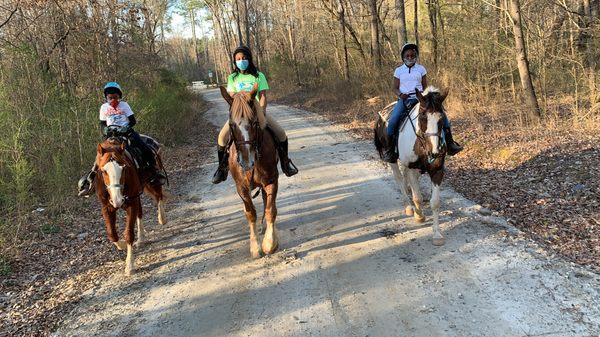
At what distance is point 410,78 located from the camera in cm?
646

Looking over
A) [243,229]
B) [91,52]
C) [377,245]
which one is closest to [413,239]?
[377,245]

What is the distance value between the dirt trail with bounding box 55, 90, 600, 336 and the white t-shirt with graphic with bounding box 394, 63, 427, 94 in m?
1.91

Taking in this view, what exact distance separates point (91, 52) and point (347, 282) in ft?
33.5

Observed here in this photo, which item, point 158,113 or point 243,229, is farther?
point 158,113

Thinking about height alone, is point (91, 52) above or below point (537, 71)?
above

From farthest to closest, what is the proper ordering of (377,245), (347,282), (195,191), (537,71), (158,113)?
(158,113), (537,71), (195,191), (377,245), (347,282)

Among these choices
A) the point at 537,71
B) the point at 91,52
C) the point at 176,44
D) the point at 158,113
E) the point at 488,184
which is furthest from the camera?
the point at 176,44

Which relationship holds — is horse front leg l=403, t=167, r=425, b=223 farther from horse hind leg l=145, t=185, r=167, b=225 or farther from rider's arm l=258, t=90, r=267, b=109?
horse hind leg l=145, t=185, r=167, b=225

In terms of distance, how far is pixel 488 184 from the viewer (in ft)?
24.3

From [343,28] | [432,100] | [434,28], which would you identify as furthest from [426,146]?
[343,28]

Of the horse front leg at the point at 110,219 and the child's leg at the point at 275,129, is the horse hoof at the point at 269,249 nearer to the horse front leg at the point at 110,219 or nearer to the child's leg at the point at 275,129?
the child's leg at the point at 275,129

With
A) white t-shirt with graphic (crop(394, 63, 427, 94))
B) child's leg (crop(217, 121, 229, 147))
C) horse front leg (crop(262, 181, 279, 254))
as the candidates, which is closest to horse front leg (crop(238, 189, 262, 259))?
horse front leg (crop(262, 181, 279, 254))

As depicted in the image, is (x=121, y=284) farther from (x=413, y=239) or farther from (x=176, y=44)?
(x=176, y=44)

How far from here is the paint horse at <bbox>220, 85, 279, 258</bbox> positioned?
4.84 m
